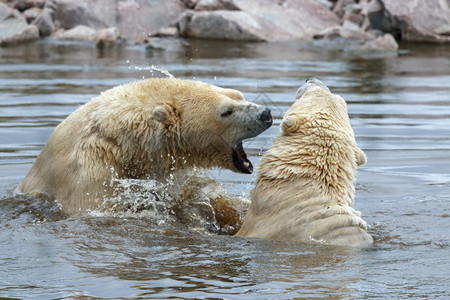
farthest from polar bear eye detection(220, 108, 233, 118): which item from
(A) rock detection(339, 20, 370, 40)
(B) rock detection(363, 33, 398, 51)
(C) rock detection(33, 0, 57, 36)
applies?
(C) rock detection(33, 0, 57, 36)

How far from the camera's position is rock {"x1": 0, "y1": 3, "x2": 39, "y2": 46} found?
19.4 m

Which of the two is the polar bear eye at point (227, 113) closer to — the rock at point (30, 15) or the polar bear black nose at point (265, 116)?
the polar bear black nose at point (265, 116)

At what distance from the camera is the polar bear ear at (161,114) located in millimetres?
6309

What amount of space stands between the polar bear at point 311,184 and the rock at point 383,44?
1296 centimetres

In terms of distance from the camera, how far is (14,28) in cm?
1994

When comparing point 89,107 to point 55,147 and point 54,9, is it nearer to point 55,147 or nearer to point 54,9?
point 55,147

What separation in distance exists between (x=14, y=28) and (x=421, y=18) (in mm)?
9639

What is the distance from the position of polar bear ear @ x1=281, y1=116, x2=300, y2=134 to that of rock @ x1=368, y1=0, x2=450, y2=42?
1423 centimetres

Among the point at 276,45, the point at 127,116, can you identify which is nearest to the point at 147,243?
the point at 127,116

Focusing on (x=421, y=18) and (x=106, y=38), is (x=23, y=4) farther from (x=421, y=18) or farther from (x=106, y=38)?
(x=421, y=18)

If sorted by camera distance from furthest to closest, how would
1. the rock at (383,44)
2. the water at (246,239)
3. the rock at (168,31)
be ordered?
the rock at (168,31) → the rock at (383,44) → the water at (246,239)

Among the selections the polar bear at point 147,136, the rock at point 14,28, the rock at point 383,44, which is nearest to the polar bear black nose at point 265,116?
the polar bear at point 147,136

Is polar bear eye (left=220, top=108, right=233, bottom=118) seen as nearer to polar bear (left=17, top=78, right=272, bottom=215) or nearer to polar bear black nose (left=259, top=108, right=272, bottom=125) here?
polar bear (left=17, top=78, right=272, bottom=215)

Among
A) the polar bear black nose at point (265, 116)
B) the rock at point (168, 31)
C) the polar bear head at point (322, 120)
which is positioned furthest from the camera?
the rock at point (168, 31)
